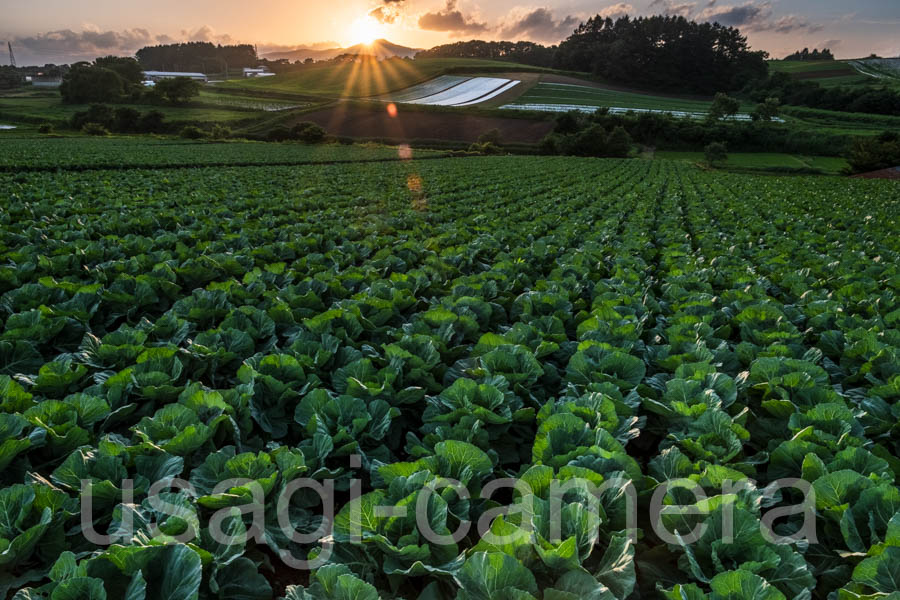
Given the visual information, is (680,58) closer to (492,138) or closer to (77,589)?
(492,138)

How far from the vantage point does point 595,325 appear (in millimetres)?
4168

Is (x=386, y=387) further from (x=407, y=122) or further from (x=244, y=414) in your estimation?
(x=407, y=122)

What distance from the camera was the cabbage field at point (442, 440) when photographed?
189 cm

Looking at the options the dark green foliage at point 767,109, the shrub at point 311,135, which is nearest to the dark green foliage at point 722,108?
the dark green foliage at point 767,109

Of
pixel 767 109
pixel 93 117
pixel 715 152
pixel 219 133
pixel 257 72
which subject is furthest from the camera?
pixel 257 72

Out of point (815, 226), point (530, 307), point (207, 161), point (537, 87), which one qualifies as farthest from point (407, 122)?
point (530, 307)

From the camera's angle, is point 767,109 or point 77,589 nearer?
point 77,589

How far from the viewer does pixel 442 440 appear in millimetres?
2680

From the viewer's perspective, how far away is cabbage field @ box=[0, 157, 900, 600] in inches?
74.2

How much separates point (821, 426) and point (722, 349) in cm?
122

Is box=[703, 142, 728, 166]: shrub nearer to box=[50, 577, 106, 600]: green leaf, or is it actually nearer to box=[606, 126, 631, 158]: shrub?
box=[606, 126, 631, 158]: shrub

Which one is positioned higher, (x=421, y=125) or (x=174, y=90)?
(x=174, y=90)

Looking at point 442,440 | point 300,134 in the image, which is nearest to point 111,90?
point 300,134

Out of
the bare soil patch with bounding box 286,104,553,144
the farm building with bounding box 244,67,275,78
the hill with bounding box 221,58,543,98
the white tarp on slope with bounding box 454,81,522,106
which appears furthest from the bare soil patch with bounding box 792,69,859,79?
the farm building with bounding box 244,67,275,78
